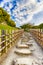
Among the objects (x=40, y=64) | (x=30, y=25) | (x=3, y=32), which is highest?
(x=30, y=25)

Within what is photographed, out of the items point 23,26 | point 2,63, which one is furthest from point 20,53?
point 23,26

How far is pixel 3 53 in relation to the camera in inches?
399

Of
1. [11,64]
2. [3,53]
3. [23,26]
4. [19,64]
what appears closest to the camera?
[19,64]

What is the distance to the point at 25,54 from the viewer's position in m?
10.3

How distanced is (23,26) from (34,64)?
112 metres

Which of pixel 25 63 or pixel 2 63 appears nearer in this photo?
pixel 25 63

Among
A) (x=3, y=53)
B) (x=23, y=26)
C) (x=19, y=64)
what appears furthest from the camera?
(x=23, y=26)

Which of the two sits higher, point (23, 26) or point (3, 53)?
point (23, 26)

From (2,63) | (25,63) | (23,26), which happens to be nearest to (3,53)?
(2,63)

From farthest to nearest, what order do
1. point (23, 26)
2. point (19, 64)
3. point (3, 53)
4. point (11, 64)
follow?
1. point (23, 26)
2. point (3, 53)
3. point (11, 64)
4. point (19, 64)

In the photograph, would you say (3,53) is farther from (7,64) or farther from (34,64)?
(34,64)

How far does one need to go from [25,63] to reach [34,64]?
329 mm

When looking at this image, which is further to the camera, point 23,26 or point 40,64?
point 23,26

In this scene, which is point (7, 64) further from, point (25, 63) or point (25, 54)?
point (25, 54)
